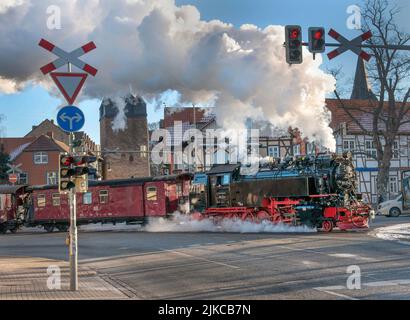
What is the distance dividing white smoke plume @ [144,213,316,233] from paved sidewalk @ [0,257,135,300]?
952 centimetres

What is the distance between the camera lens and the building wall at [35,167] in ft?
210

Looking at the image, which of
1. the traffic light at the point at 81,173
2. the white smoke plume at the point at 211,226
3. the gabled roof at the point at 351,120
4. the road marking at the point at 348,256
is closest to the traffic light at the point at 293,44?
the road marking at the point at 348,256

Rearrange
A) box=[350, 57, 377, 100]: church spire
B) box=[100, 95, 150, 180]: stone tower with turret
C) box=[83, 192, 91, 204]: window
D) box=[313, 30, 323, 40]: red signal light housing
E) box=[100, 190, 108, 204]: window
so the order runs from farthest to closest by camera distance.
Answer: box=[350, 57, 377, 100]: church spire < box=[100, 95, 150, 180]: stone tower with turret < box=[83, 192, 91, 204]: window < box=[100, 190, 108, 204]: window < box=[313, 30, 323, 40]: red signal light housing

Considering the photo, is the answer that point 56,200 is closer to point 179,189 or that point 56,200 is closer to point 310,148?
point 179,189

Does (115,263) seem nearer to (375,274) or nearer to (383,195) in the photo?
(375,274)

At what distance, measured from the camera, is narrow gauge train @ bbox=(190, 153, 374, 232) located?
20.3 metres

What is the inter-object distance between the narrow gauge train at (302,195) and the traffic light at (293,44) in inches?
304

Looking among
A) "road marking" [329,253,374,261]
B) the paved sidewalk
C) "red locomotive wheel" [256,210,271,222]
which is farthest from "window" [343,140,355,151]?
the paved sidewalk

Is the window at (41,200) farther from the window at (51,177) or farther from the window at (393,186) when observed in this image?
the window at (51,177)

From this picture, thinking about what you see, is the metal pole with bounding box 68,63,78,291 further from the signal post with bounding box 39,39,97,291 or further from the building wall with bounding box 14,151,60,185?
the building wall with bounding box 14,151,60,185

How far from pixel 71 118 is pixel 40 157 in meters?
58.0

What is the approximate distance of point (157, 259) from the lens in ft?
48.1

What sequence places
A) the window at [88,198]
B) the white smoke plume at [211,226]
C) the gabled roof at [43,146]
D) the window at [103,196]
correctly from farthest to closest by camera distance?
the gabled roof at [43,146] < the window at [88,198] < the window at [103,196] < the white smoke plume at [211,226]
